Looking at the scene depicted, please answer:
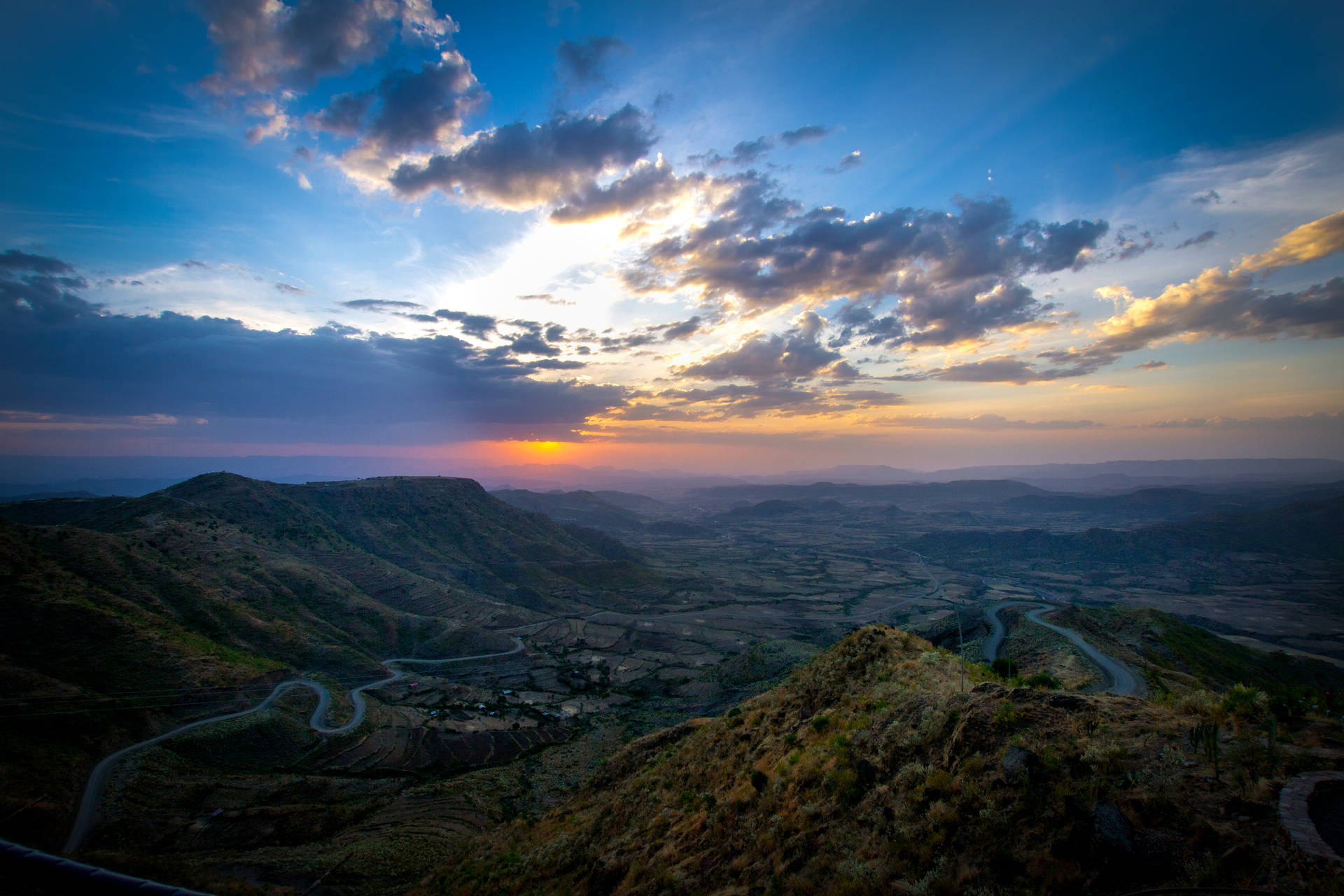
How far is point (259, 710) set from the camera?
175 feet

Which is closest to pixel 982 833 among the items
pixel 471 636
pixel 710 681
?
pixel 710 681

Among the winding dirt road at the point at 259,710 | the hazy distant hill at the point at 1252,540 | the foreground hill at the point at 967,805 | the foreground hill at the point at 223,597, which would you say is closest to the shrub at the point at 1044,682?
the foreground hill at the point at 967,805

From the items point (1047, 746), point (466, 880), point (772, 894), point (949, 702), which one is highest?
point (1047, 746)

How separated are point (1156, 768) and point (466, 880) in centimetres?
3027

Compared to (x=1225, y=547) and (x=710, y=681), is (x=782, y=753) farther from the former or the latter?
(x=1225, y=547)

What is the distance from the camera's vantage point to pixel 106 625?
51688mm

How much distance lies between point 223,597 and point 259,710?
91.1 feet

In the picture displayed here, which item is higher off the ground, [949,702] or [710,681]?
[949,702]

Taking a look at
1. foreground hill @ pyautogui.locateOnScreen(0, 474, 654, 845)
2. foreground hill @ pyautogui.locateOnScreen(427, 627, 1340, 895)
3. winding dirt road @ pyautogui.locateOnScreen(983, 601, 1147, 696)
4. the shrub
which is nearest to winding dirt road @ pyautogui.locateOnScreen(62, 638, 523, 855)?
foreground hill @ pyautogui.locateOnScreen(0, 474, 654, 845)

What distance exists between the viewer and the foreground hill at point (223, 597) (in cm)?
4200

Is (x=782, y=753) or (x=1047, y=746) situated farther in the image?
(x=782, y=753)

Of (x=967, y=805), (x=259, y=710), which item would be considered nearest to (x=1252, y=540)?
(x=967, y=805)

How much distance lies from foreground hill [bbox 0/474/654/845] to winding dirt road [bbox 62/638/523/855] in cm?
100

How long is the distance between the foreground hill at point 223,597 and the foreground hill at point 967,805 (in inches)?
1581
